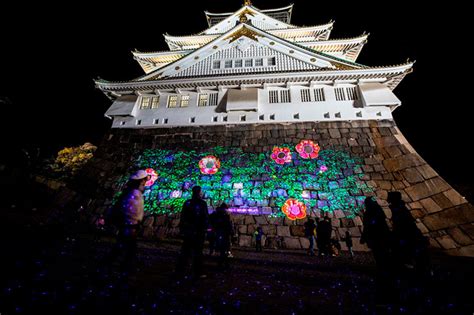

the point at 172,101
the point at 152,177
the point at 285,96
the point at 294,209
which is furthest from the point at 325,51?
the point at 152,177

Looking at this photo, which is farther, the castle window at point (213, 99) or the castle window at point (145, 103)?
the castle window at point (145, 103)

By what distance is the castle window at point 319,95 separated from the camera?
42.1 ft

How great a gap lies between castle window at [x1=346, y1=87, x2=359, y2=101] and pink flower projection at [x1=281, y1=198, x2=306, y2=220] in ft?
25.8

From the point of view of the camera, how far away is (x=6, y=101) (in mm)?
19047

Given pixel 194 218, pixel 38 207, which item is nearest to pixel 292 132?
pixel 194 218

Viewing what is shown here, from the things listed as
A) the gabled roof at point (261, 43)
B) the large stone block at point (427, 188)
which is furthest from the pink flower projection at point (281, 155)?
the gabled roof at point (261, 43)

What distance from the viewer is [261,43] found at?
1527 centimetres

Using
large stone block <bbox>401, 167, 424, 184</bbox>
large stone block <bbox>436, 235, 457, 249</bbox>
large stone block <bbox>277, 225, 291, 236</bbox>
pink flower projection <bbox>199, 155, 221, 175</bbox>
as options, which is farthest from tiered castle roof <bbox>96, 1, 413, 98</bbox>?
large stone block <bbox>436, 235, 457, 249</bbox>

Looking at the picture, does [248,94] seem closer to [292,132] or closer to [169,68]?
[292,132]

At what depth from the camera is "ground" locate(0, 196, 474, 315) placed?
2770 millimetres

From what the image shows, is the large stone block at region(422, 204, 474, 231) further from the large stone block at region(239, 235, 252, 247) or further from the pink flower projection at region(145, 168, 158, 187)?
the pink flower projection at region(145, 168, 158, 187)

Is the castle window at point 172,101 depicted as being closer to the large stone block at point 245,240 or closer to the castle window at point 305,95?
the castle window at point 305,95

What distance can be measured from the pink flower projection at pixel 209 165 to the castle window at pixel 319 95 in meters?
7.62

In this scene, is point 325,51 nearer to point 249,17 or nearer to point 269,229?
point 249,17
